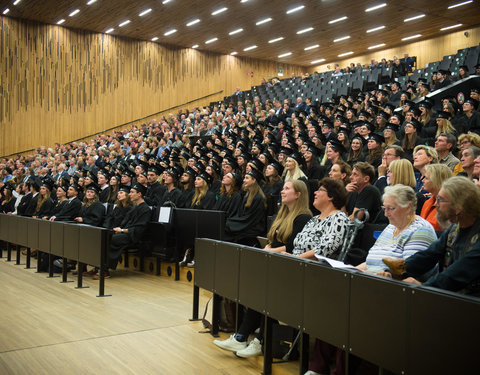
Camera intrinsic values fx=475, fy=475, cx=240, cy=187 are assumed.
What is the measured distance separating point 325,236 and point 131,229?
4607 mm

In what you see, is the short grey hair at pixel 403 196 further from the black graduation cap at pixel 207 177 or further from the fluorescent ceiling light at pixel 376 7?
the fluorescent ceiling light at pixel 376 7

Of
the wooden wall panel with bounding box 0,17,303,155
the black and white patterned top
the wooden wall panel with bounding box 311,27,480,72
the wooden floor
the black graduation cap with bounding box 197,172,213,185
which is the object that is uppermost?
the wooden wall panel with bounding box 311,27,480,72

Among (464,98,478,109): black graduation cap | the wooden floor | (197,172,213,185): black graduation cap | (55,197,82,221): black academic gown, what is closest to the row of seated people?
the wooden floor

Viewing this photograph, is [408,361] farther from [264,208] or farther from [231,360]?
[264,208]

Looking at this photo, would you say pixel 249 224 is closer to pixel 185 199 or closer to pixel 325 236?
pixel 185 199

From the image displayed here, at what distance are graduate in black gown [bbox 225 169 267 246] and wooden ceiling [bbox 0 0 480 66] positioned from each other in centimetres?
1285

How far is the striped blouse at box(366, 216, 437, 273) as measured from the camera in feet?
9.86

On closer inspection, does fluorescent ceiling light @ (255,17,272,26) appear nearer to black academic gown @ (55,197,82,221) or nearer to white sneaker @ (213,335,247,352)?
black academic gown @ (55,197,82,221)

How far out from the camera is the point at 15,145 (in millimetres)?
20156

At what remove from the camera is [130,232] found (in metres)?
7.51

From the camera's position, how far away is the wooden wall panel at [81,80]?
1992 centimetres

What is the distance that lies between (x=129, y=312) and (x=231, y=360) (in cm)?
192

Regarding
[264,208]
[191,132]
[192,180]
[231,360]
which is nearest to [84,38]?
[191,132]

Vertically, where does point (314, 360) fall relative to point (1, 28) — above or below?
below
